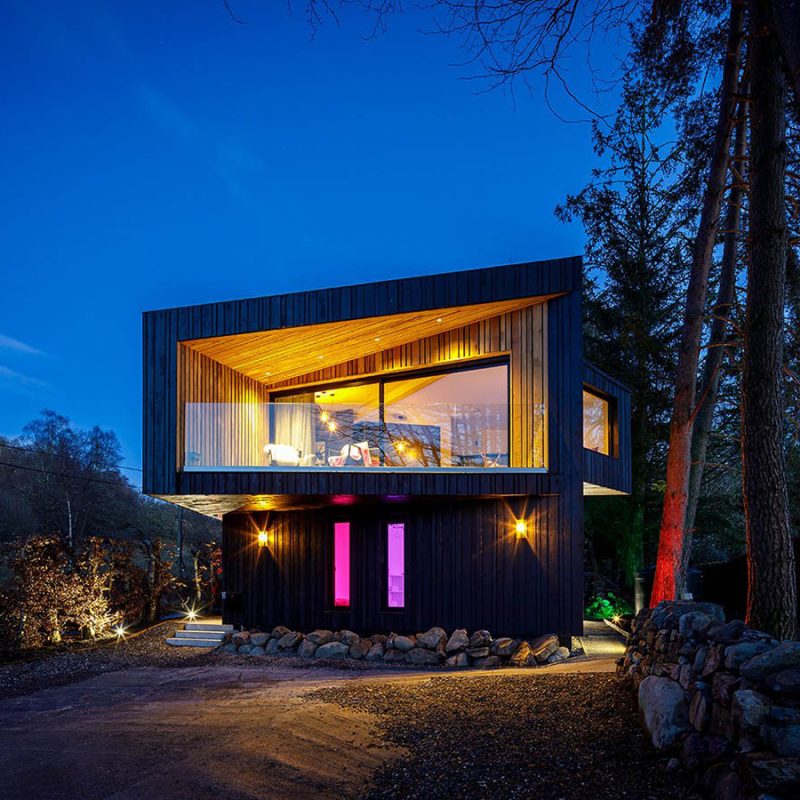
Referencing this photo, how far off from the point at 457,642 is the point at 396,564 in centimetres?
171

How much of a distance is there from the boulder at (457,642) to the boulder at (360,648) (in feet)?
4.33

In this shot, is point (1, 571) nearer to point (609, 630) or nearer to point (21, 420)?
point (609, 630)

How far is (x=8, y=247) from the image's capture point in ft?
483

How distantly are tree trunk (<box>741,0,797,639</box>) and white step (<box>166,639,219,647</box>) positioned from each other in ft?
31.1

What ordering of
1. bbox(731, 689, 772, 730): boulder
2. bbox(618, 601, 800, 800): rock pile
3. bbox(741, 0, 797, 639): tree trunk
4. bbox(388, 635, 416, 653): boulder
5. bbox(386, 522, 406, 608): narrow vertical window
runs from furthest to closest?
1. bbox(386, 522, 406, 608): narrow vertical window
2. bbox(388, 635, 416, 653): boulder
3. bbox(741, 0, 797, 639): tree trunk
4. bbox(731, 689, 772, 730): boulder
5. bbox(618, 601, 800, 800): rock pile

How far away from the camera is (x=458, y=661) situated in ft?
31.5

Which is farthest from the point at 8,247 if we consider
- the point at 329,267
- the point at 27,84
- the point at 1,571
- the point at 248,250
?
the point at 1,571

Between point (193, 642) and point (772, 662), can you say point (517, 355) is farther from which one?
point (193, 642)

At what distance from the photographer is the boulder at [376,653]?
10.1 m

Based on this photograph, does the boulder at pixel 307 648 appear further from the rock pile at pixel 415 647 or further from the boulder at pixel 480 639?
the boulder at pixel 480 639

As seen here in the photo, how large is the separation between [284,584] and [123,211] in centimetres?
17851

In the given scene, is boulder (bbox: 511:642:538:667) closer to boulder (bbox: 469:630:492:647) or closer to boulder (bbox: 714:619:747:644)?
boulder (bbox: 469:630:492:647)

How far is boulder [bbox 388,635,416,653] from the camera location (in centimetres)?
1006

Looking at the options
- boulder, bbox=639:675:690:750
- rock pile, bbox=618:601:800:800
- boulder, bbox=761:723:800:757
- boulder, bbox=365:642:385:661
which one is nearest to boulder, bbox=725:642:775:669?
rock pile, bbox=618:601:800:800
